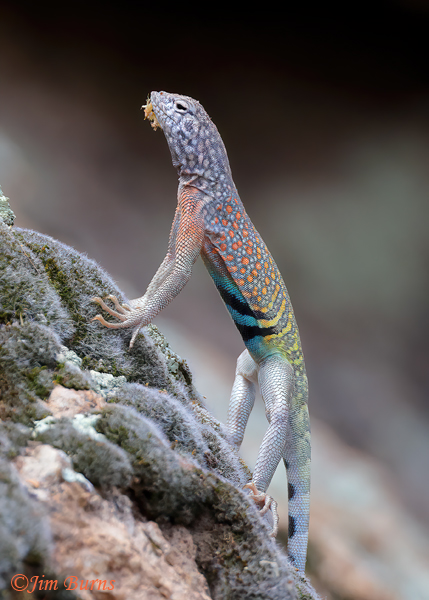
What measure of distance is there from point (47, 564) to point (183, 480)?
0.74 m

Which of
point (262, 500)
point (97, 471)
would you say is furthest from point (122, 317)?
point (262, 500)

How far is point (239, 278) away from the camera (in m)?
3.72

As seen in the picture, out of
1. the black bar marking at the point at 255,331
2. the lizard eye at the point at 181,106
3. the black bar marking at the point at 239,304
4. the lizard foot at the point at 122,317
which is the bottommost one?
the lizard foot at the point at 122,317

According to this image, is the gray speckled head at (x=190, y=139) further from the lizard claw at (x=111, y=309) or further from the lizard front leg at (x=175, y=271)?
the lizard claw at (x=111, y=309)

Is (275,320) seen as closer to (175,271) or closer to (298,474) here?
(175,271)

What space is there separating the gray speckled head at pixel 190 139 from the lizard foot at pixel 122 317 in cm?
146

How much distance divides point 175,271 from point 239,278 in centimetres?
73

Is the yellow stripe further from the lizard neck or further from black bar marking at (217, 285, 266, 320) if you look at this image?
the lizard neck

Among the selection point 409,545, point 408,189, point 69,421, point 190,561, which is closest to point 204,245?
point 69,421

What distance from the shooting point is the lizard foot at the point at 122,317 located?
2.87m

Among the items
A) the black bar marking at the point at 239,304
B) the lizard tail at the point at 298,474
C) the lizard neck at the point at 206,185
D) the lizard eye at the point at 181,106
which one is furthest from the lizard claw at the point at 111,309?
the lizard tail at the point at 298,474

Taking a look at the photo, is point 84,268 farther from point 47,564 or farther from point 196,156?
point 47,564

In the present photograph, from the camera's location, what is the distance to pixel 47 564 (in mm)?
1317

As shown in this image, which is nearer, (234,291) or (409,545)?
(234,291)
